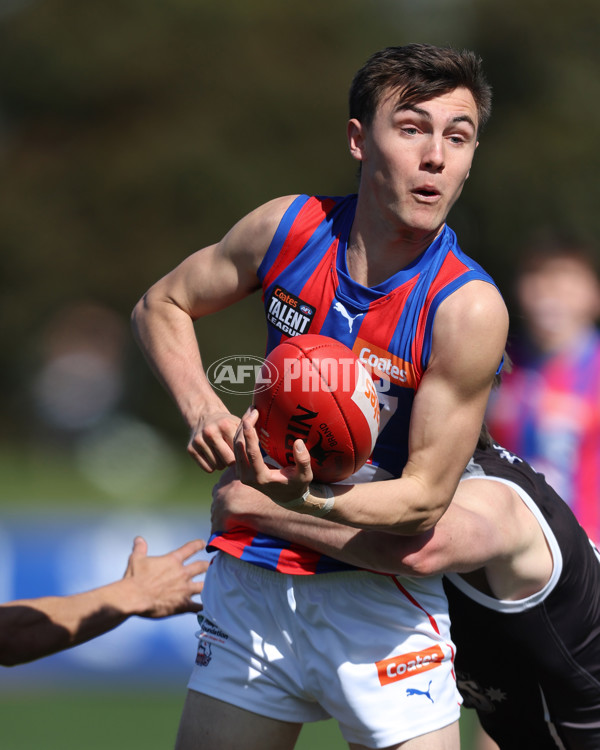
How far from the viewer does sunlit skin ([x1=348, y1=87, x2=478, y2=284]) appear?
348 cm

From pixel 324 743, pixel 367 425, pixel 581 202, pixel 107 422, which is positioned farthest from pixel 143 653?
pixel 581 202

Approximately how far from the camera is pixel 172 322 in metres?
3.94

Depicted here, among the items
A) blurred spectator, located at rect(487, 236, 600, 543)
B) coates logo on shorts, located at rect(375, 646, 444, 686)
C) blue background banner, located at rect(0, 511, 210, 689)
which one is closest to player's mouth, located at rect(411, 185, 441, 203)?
coates logo on shorts, located at rect(375, 646, 444, 686)

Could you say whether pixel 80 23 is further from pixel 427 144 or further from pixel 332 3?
pixel 427 144

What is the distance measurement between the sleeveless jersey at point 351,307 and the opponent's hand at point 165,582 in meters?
0.57

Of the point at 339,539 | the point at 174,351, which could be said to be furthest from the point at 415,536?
the point at 174,351

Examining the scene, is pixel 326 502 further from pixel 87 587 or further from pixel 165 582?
pixel 87 587

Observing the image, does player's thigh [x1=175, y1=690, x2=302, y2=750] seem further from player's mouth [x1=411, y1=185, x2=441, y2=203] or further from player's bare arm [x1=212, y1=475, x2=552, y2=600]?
player's mouth [x1=411, y1=185, x2=441, y2=203]

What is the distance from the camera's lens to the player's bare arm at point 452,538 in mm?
3502

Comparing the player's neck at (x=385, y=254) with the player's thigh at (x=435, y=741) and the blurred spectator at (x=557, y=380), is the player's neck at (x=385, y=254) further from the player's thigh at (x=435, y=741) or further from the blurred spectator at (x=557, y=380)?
the blurred spectator at (x=557, y=380)

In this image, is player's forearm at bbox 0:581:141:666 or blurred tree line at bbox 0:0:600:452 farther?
blurred tree line at bbox 0:0:600:452

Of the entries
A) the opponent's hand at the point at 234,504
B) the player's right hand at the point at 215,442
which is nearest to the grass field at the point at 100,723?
the opponent's hand at the point at 234,504

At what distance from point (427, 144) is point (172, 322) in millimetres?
1128

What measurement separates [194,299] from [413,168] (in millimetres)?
975
